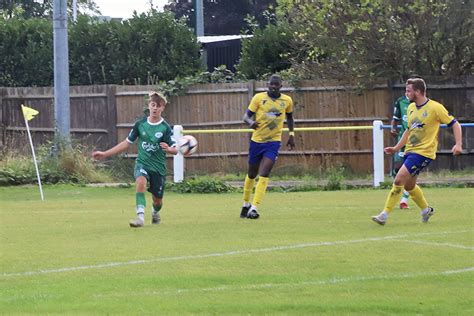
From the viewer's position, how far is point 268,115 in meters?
16.7

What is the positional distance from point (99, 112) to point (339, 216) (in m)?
15.1

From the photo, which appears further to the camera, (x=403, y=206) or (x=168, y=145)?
(x=403, y=206)

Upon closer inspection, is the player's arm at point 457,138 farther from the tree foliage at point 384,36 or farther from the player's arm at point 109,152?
the tree foliage at point 384,36

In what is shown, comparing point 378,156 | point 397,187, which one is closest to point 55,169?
point 378,156

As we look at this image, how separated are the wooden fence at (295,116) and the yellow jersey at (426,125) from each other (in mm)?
13300

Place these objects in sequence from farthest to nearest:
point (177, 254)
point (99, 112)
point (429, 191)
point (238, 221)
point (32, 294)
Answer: point (99, 112)
point (429, 191)
point (238, 221)
point (177, 254)
point (32, 294)

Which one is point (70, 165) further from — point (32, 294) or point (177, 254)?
point (32, 294)

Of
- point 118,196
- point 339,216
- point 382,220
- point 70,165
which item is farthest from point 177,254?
point 70,165

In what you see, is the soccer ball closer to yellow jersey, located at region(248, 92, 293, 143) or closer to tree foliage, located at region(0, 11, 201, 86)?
yellow jersey, located at region(248, 92, 293, 143)

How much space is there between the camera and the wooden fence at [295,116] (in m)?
28.1

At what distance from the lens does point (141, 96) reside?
1182 inches

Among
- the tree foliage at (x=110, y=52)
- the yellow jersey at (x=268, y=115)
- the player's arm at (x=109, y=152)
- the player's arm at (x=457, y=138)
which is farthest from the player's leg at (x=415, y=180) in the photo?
the tree foliage at (x=110, y=52)

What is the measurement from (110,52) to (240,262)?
23.0 m

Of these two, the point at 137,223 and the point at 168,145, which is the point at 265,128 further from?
the point at 137,223
